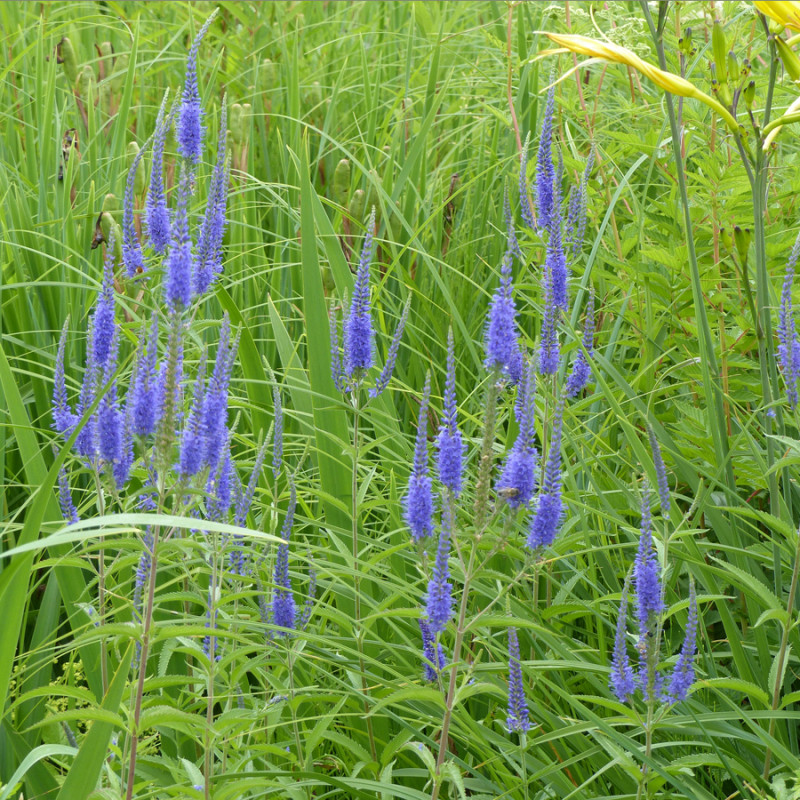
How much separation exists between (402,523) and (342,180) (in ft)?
4.73

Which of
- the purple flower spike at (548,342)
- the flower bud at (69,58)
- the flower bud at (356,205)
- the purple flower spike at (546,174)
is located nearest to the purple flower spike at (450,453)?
the purple flower spike at (548,342)

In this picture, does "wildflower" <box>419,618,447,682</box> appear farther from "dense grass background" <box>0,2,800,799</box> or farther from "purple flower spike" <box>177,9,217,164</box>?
"purple flower spike" <box>177,9,217,164</box>

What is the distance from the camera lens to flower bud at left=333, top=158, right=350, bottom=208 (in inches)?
127

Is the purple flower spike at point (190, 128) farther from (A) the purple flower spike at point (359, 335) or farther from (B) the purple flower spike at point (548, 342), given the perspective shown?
(B) the purple flower spike at point (548, 342)

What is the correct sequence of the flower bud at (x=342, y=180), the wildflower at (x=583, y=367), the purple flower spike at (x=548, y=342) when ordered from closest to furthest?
the purple flower spike at (x=548, y=342) < the wildflower at (x=583, y=367) < the flower bud at (x=342, y=180)

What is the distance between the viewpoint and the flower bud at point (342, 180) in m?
3.23

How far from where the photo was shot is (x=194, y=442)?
4.83 feet

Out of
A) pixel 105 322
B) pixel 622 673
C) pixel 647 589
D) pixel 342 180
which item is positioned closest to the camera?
pixel 647 589

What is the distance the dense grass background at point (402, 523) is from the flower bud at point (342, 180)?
0.10 metres

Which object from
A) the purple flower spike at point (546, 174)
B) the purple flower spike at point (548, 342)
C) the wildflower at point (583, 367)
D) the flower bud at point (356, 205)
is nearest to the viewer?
the purple flower spike at point (548, 342)

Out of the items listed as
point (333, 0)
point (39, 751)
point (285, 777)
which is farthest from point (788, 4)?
point (333, 0)

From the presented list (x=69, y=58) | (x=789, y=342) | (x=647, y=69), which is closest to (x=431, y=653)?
(x=789, y=342)

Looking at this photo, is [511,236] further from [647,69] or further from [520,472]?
[520,472]

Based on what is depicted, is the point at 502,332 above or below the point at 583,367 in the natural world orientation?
above
